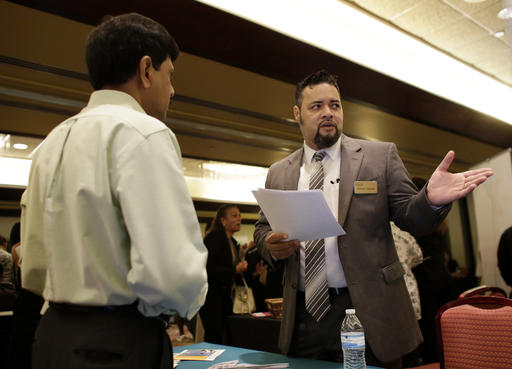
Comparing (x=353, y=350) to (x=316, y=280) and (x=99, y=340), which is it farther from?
(x=99, y=340)

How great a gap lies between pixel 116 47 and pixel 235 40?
2343mm

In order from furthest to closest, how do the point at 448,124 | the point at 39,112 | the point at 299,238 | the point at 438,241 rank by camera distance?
1. the point at 448,124
2. the point at 39,112
3. the point at 438,241
4. the point at 299,238

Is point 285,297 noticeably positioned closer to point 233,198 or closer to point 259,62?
point 259,62

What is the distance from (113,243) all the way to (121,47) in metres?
0.47

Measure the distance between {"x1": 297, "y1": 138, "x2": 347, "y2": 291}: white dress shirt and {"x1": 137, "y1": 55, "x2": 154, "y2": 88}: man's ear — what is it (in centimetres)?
94

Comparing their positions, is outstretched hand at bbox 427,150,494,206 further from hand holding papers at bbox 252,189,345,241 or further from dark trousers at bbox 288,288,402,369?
dark trousers at bbox 288,288,402,369

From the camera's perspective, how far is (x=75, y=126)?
99cm

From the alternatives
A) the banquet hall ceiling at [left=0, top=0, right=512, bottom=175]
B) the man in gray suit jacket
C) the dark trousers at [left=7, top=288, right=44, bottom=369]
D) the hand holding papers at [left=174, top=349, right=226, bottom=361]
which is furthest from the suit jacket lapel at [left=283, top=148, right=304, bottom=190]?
the dark trousers at [left=7, top=288, right=44, bottom=369]

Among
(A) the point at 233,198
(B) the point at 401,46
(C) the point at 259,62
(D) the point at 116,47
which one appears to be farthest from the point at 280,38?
(A) the point at 233,198

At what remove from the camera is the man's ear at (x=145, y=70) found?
3.50 feet

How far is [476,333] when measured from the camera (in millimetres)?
1647

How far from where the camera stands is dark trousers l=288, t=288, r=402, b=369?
1549mm

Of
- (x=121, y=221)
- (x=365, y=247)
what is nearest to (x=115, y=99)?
(x=121, y=221)

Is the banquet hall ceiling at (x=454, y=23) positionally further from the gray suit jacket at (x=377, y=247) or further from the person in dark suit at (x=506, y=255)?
the gray suit jacket at (x=377, y=247)
